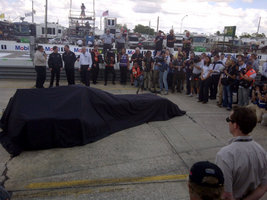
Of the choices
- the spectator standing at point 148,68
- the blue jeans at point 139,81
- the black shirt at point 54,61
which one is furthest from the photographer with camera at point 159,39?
the black shirt at point 54,61

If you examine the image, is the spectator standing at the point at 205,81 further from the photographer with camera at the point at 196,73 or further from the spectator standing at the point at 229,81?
the spectator standing at the point at 229,81

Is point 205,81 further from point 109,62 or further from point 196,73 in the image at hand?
point 109,62

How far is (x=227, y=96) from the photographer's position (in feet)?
29.4

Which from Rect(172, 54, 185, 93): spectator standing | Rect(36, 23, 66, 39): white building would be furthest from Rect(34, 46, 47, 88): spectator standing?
Rect(36, 23, 66, 39): white building

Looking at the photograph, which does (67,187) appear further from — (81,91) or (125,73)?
(125,73)

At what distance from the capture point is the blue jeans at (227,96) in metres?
8.70

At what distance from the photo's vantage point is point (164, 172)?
14.5ft

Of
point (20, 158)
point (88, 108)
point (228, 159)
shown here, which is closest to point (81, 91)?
point (88, 108)

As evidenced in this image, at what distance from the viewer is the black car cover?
5023mm

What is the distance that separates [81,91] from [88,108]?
0.47m

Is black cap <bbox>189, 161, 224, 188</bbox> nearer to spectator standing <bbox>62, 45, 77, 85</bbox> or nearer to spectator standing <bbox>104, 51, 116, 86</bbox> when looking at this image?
spectator standing <bbox>62, 45, 77, 85</bbox>

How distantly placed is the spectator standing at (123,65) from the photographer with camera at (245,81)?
5.94 meters

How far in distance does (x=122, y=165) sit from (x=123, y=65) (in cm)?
855

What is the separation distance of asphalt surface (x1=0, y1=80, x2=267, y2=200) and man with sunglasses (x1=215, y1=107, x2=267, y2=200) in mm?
1744
